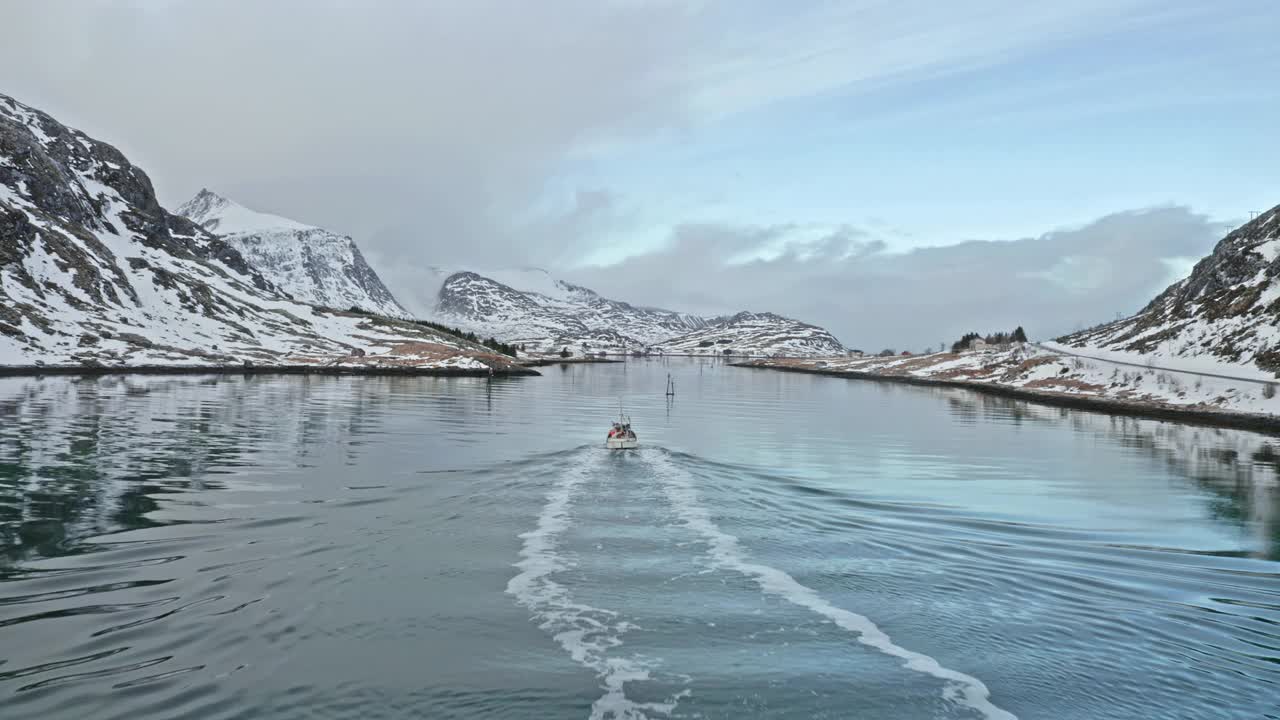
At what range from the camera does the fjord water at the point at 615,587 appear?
13.5 metres

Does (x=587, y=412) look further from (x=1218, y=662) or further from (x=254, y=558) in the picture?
(x=1218, y=662)

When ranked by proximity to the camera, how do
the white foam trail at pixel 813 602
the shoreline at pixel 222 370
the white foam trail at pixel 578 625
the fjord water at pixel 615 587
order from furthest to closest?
the shoreline at pixel 222 370 → the white foam trail at pixel 813 602 → the fjord water at pixel 615 587 → the white foam trail at pixel 578 625

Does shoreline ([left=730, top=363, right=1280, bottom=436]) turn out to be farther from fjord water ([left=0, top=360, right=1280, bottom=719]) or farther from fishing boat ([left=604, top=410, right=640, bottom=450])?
fishing boat ([left=604, top=410, right=640, bottom=450])

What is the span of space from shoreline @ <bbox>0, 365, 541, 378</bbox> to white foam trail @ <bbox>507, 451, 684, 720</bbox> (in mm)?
155110

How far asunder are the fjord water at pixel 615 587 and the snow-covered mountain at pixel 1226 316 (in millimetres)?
72295

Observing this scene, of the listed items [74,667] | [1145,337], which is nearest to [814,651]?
[74,667]

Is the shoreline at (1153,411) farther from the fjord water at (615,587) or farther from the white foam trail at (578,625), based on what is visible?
the white foam trail at (578,625)

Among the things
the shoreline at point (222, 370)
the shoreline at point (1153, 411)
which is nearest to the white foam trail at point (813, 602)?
the shoreline at point (1153, 411)

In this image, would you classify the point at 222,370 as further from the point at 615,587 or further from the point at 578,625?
the point at 578,625

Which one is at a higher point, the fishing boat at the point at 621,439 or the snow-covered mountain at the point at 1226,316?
the snow-covered mountain at the point at 1226,316

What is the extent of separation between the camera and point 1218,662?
15375 mm

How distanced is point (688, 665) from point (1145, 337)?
165223 mm

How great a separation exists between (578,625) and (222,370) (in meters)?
187

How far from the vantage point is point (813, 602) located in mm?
19109
